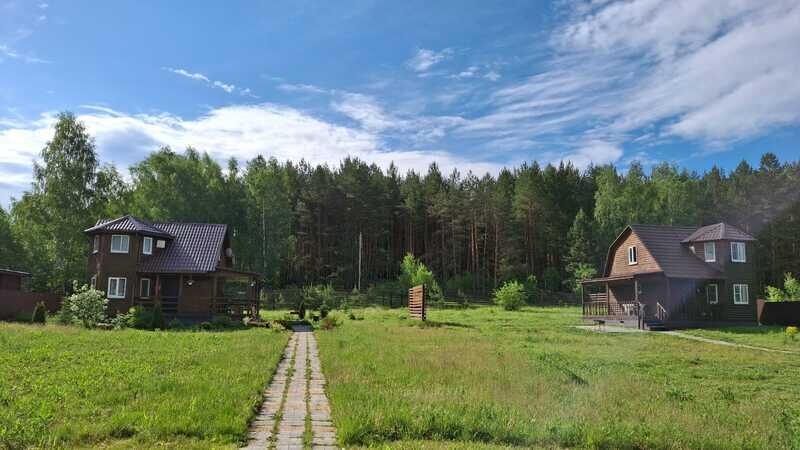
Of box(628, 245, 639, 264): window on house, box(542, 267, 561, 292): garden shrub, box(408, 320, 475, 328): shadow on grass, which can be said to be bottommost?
box(408, 320, 475, 328): shadow on grass

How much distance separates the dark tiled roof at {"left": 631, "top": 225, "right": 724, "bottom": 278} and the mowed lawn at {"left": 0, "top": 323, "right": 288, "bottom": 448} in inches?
972

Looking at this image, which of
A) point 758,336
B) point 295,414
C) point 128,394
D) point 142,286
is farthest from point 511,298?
point 128,394

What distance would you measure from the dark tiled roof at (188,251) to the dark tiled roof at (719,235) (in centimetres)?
2807

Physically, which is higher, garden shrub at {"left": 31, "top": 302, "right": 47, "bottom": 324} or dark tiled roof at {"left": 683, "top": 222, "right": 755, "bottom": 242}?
dark tiled roof at {"left": 683, "top": 222, "right": 755, "bottom": 242}

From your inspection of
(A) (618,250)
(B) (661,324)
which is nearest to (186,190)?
(A) (618,250)

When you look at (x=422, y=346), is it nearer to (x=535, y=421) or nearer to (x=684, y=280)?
(x=535, y=421)

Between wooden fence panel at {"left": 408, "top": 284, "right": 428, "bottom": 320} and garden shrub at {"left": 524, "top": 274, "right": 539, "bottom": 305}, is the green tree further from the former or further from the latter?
garden shrub at {"left": 524, "top": 274, "right": 539, "bottom": 305}

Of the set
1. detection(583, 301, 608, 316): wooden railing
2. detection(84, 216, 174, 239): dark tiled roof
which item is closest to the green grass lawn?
detection(583, 301, 608, 316): wooden railing

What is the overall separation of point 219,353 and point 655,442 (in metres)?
10.9

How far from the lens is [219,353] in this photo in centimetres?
1458

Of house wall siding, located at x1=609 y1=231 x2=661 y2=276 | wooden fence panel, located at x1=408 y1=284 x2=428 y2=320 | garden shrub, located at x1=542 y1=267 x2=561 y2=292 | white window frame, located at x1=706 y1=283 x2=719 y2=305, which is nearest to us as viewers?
wooden fence panel, located at x1=408 y1=284 x2=428 y2=320

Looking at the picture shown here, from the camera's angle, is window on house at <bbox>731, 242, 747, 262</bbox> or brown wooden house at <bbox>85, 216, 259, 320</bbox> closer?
brown wooden house at <bbox>85, 216, 259, 320</bbox>

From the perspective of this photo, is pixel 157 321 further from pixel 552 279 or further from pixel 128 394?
pixel 552 279

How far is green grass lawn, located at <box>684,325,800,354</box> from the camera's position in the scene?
2168 centimetres
